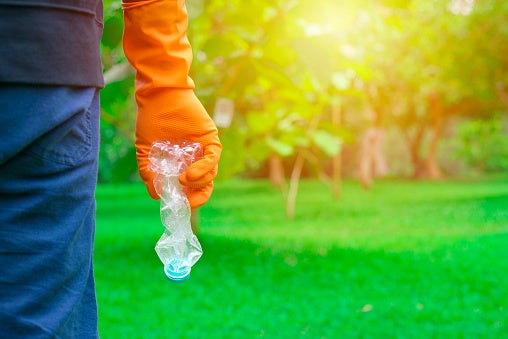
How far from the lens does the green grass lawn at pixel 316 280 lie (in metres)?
3.74

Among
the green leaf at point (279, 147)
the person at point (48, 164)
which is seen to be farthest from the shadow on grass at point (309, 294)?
the person at point (48, 164)

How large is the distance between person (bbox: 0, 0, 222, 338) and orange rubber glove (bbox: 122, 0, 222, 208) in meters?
0.13

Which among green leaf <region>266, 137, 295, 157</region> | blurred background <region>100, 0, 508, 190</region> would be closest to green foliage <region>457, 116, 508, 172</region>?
blurred background <region>100, 0, 508, 190</region>

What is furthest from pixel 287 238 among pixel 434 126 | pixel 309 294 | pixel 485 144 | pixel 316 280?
pixel 485 144

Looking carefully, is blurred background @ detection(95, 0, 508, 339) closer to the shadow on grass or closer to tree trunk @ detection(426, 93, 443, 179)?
the shadow on grass

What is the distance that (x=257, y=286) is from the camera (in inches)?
188

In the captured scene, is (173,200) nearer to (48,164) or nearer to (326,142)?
(48,164)

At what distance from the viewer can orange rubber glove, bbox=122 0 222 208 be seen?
1473 millimetres

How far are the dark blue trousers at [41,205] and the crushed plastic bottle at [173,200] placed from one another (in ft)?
0.74

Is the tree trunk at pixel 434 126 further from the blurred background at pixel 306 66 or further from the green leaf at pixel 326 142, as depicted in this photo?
the green leaf at pixel 326 142

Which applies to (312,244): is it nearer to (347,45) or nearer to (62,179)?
(347,45)

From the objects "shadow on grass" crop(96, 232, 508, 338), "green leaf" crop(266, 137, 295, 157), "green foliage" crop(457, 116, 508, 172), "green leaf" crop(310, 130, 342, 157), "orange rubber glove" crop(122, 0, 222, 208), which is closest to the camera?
"orange rubber glove" crop(122, 0, 222, 208)

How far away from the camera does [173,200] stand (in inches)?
59.9

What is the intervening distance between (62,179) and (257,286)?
360 centimetres
